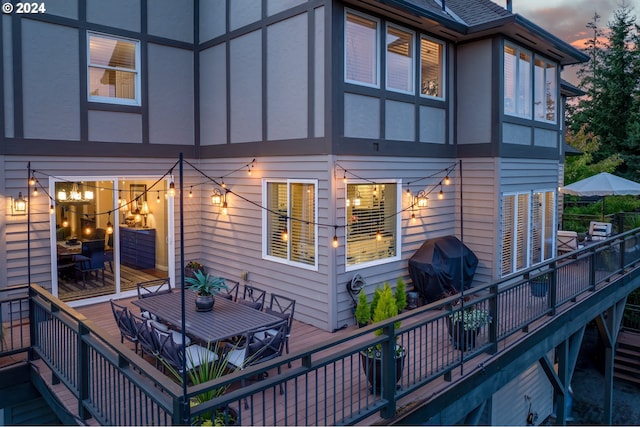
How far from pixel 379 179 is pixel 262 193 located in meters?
2.23

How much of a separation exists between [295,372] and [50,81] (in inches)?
287

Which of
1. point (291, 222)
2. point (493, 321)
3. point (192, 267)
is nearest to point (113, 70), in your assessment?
point (192, 267)

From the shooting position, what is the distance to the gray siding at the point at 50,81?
8.16 m

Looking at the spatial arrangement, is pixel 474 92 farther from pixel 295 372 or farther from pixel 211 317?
pixel 295 372

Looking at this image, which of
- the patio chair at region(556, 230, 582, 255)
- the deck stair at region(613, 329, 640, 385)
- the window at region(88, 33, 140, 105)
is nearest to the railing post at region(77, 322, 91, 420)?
the window at region(88, 33, 140, 105)

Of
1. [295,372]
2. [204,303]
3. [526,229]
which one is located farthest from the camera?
[526,229]

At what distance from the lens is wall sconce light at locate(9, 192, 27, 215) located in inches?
313

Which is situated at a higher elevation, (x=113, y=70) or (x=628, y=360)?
(x=113, y=70)

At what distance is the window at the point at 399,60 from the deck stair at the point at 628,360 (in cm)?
1159

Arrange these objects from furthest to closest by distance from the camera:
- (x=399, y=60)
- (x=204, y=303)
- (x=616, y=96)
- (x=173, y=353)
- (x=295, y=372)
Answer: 1. (x=616, y=96)
2. (x=399, y=60)
3. (x=204, y=303)
4. (x=173, y=353)
5. (x=295, y=372)

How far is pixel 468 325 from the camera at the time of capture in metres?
6.10

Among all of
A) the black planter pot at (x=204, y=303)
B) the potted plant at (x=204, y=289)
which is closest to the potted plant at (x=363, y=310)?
the potted plant at (x=204, y=289)

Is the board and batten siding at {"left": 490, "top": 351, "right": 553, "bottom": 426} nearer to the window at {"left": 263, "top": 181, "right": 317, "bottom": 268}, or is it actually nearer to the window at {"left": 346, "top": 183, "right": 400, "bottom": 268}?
the window at {"left": 346, "top": 183, "right": 400, "bottom": 268}

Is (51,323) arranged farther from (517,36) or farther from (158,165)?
(517,36)
